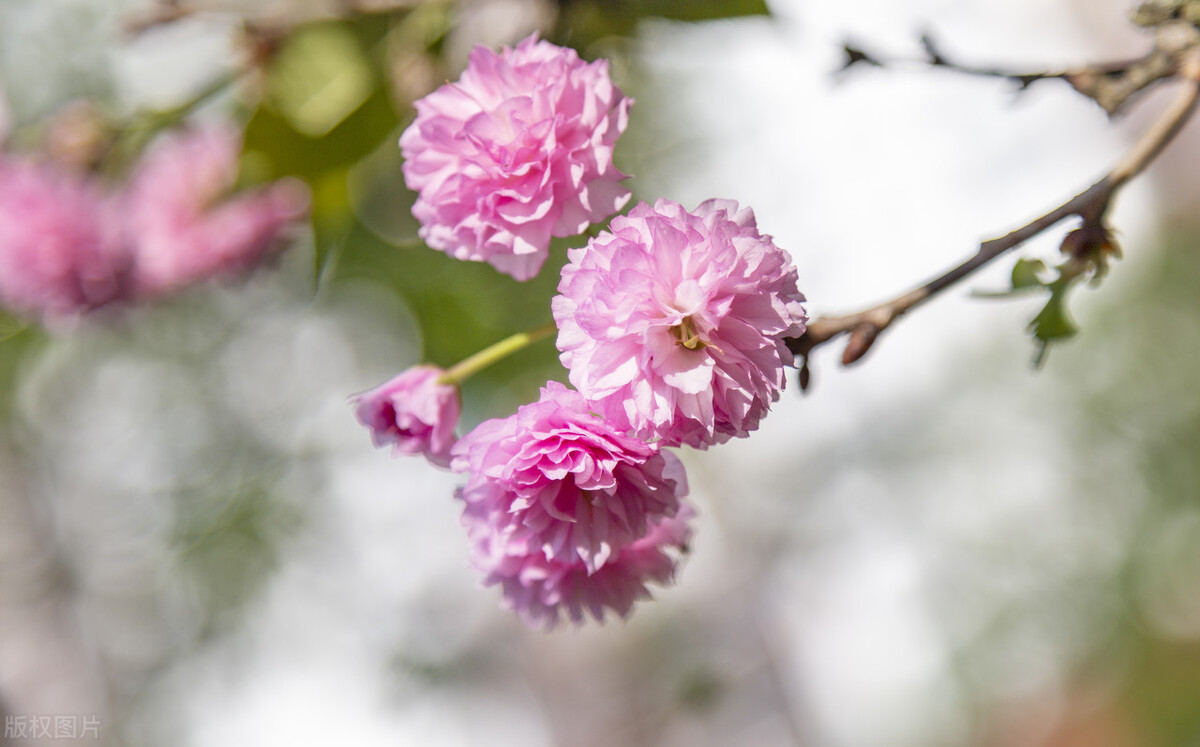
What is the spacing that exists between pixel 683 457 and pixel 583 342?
1.62 meters

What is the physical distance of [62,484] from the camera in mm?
2127

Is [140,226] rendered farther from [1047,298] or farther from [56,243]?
[1047,298]

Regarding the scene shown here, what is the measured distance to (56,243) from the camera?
0.58m

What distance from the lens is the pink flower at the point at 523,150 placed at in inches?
8.9

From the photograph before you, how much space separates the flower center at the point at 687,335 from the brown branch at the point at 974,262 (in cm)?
3

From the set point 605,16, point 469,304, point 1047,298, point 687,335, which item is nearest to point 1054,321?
→ point 1047,298

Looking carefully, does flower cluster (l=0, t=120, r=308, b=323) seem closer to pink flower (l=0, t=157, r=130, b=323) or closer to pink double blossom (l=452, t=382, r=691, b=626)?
pink flower (l=0, t=157, r=130, b=323)

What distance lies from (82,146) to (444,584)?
1.62 m

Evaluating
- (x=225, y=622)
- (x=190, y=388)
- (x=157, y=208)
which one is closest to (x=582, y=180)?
(x=157, y=208)

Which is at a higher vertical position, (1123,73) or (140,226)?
(1123,73)

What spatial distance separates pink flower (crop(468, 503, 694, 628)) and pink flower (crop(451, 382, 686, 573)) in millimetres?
11

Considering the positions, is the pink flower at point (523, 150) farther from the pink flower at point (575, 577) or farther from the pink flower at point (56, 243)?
the pink flower at point (56, 243)

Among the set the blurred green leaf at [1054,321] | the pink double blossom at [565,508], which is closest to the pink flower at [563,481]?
the pink double blossom at [565,508]

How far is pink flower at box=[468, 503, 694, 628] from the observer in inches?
9.5
